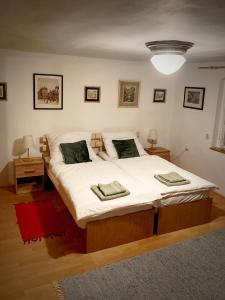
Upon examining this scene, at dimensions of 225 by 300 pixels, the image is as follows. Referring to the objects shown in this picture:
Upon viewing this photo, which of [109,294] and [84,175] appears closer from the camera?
[109,294]

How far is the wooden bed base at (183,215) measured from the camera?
10.3 feet

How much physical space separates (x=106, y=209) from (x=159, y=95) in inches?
120

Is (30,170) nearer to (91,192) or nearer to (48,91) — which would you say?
(48,91)

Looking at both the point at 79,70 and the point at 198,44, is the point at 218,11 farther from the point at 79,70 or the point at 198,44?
the point at 79,70

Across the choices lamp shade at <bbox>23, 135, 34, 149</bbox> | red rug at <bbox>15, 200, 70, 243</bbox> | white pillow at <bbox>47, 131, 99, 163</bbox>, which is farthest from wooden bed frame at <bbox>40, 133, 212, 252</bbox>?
lamp shade at <bbox>23, 135, 34, 149</bbox>

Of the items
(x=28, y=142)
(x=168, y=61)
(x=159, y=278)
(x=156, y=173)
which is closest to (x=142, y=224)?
(x=159, y=278)

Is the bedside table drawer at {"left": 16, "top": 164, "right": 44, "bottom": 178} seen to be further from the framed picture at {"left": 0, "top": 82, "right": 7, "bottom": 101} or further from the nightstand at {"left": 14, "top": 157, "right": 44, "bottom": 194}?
the framed picture at {"left": 0, "top": 82, "right": 7, "bottom": 101}

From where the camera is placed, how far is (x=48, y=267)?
101 inches

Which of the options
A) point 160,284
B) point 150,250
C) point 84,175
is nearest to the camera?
point 160,284

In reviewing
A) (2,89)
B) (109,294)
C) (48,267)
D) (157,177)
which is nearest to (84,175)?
(157,177)

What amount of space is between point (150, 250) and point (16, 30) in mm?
2526

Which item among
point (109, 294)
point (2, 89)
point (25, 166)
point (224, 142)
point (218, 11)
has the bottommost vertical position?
point (109, 294)

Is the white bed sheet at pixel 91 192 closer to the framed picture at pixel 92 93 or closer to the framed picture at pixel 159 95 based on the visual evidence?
the framed picture at pixel 92 93

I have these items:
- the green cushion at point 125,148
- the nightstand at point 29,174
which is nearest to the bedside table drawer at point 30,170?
the nightstand at point 29,174
